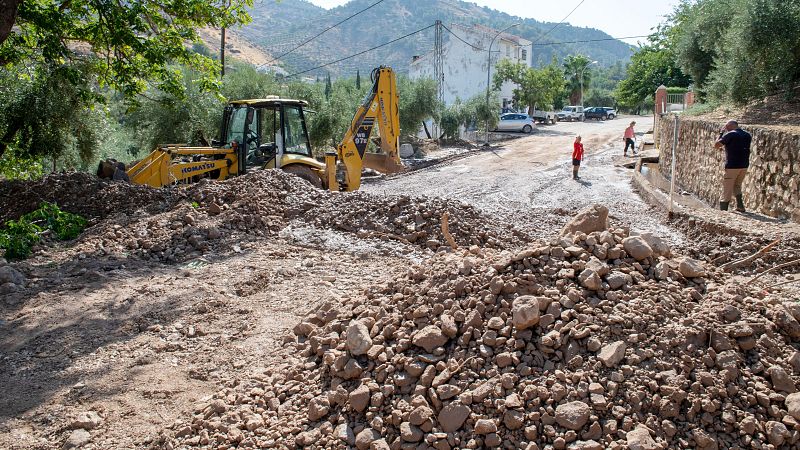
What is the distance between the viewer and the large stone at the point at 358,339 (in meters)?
4.28

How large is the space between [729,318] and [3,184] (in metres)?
11.2

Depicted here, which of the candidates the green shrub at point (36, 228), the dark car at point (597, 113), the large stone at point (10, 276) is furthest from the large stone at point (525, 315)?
the dark car at point (597, 113)

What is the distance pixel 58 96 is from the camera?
13.8m

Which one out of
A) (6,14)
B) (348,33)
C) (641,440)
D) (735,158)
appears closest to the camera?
(641,440)

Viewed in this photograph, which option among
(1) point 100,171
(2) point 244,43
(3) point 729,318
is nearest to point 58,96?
(1) point 100,171

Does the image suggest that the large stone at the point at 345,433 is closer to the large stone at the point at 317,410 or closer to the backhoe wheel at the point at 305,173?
the large stone at the point at 317,410

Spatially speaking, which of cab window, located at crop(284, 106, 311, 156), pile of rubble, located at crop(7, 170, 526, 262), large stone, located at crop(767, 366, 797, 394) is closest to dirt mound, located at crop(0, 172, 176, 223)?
pile of rubble, located at crop(7, 170, 526, 262)

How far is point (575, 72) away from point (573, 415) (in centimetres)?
7688

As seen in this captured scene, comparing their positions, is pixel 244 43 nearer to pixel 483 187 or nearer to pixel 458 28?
pixel 458 28

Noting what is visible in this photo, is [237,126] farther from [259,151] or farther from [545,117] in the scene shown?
[545,117]

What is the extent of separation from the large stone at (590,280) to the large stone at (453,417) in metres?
1.29

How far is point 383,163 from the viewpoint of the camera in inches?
665

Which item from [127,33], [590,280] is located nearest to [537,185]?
[127,33]

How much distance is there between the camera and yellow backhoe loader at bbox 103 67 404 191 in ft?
39.1
